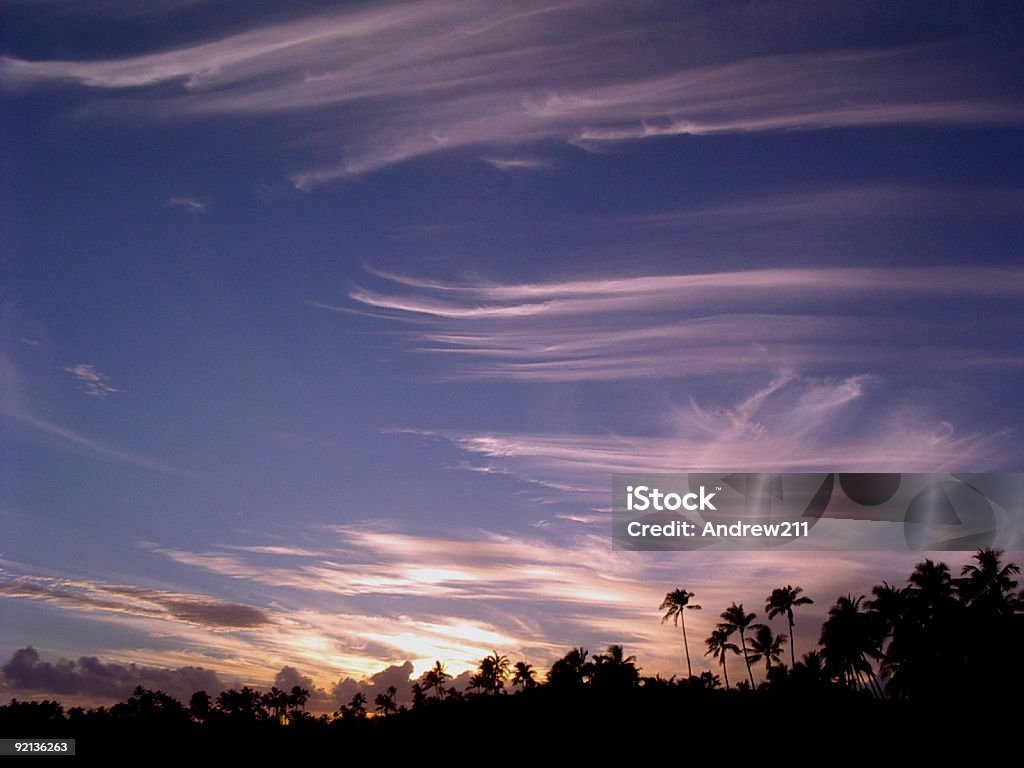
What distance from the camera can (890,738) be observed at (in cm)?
5691

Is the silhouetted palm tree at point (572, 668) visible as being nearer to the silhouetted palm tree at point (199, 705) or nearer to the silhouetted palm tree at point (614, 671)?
the silhouetted palm tree at point (614, 671)

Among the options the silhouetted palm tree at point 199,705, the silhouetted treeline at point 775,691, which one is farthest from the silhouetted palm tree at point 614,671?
the silhouetted palm tree at point 199,705

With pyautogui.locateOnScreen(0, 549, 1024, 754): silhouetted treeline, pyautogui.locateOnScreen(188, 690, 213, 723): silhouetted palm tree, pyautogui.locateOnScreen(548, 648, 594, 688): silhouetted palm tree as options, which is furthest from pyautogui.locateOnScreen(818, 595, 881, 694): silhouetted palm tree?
pyautogui.locateOnScreen(188, 690, 213, 723): silhouetted palm tree

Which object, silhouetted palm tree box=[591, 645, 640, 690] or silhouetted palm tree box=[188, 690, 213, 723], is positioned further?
silhouetted palm tree box=[188, 690, 213, 723]

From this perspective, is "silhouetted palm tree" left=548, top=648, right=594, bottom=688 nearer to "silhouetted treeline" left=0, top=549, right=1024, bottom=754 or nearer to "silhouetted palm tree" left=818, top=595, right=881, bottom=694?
"silhouetted treeline" left=0, top=549, right=1024, bottom=754

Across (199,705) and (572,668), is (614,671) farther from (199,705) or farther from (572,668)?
(199,705)

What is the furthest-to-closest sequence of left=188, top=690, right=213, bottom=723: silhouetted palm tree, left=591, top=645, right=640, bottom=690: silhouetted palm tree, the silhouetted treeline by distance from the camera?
left=188, top=690, right=213, bottom=723: silhouetted palm tree → left=591, top=645, right=640, bottom=690: silhouetted palm tree → the silhouetted treeline

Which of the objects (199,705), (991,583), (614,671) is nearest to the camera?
(991,583)

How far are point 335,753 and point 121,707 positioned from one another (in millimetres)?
86578

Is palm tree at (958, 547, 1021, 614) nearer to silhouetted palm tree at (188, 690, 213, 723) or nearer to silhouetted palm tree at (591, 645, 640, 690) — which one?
silhouetted palm tree at (591, 645, 640, 690)

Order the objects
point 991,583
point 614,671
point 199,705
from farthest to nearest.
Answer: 1. point 199,705
2. point 614,671
3. point 991,583

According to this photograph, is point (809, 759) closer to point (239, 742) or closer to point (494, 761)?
point (494, 761)

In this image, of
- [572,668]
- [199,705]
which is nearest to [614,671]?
[572,668]

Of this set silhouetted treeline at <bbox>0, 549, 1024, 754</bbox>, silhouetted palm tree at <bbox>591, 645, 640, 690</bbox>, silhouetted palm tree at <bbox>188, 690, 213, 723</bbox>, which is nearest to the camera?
silhouetted treeline at <bbox>0, 549, 1024, 754</bbox>
